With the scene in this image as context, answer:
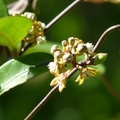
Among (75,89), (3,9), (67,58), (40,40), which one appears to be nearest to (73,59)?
(67,58)

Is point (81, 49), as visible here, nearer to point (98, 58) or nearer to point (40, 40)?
point (98, 58)

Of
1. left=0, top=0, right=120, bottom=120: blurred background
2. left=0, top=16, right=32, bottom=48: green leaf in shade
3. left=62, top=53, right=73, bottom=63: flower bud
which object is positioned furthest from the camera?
left=0, top=0, right=120, bottom=120: blurred background

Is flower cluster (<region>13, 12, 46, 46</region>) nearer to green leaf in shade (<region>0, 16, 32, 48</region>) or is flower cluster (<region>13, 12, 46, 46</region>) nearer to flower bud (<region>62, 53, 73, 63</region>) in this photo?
green leaf in shade (<region>0, 16, 32, 48</region>)

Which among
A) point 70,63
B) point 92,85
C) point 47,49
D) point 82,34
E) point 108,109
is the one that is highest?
point 70,63

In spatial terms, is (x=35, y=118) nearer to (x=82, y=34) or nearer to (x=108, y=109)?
(x=108, y=109)

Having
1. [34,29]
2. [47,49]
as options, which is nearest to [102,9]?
[47,49]

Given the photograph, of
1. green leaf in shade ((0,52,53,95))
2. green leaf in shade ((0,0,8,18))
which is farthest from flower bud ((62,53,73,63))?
green leaf in shade ((0,0,8,18))

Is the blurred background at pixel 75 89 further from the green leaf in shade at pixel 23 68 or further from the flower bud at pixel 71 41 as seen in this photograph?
the flower bud at pixel 71 41
